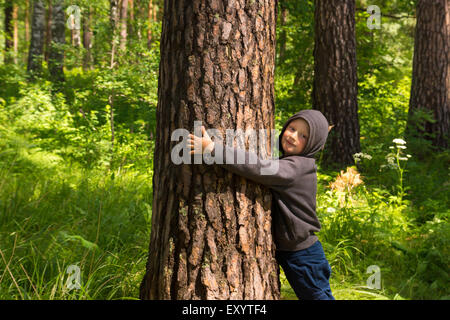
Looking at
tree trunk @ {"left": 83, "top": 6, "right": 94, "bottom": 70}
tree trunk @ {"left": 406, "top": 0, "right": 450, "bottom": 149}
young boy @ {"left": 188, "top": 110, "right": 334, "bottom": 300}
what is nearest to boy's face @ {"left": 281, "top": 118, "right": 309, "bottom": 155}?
young boy @ {"left": 188, "top": 110, "right": 334, "bottom": 300}

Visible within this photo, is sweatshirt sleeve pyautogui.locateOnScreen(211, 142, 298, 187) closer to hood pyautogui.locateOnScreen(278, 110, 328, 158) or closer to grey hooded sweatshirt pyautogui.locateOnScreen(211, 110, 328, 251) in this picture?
grey hooded sweatshirt pyautogui.locateOnScreen(211, 110, 328, 251)

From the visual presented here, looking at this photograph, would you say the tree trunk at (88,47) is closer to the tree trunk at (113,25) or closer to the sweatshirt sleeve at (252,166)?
the tree trunk at (113,25)

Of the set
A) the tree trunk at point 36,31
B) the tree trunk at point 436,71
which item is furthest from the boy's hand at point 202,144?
the tree trunk at point 36,31

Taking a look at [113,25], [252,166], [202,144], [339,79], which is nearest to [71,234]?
[202,144]

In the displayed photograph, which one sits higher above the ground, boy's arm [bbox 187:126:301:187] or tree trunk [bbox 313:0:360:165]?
tree trunk [bbox 313:0:360:165]

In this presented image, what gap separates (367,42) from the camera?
9.16m

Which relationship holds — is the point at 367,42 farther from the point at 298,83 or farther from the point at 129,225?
the point at 129,225

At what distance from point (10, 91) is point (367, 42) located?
353 inches

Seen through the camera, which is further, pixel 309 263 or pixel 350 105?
pixel 350 105

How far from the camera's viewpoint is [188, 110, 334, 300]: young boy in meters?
2.40

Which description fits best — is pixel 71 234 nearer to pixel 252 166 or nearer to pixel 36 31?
pixel 252 166

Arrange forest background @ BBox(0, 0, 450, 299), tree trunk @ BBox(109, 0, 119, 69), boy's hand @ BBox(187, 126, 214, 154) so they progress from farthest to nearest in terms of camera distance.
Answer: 1. tree trunk @ BBox(109, 0, 119, 69)
2. forest background @ BBox(0, 0, 450, 299)
3. boy's hand @ BBox(187, 126, 214, 154)

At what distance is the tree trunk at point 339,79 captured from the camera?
6.64 metres
